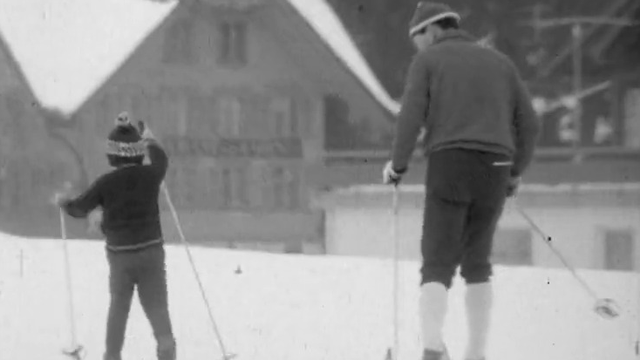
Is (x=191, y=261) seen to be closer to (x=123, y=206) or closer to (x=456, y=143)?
(x=123, y=206)

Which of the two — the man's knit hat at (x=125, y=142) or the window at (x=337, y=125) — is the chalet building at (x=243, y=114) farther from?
the man's knit hat at (x=125, y=142)

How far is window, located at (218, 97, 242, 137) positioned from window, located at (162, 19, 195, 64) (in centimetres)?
15

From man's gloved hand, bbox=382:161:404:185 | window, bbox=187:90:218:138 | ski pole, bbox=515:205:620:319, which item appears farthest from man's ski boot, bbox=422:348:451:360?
window, bbox=187:90:218:138

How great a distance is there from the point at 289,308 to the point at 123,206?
50 centimetres

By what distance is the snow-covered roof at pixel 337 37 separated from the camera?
2.39 meters

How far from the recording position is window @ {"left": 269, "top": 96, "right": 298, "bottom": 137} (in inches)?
93.1

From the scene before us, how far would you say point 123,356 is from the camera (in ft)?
7.07

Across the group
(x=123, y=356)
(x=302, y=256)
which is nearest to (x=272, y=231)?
(x=302, y=256)

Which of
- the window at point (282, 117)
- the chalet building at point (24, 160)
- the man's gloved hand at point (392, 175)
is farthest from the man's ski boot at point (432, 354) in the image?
the chalet building at point (24, 160)

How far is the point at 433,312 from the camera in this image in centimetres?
182

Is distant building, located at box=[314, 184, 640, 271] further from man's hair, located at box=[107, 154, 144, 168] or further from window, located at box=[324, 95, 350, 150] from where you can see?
man's hair, located at box=[107, 154, 144, 168]

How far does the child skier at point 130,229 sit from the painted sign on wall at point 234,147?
24 cm

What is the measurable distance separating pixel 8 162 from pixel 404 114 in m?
1.22

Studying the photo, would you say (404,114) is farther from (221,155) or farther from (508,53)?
(221,155)
